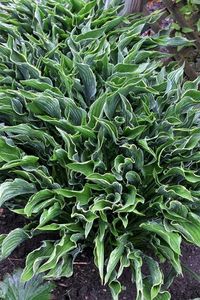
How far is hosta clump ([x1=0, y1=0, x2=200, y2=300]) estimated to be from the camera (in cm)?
214

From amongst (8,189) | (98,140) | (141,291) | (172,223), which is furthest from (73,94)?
(141,291)

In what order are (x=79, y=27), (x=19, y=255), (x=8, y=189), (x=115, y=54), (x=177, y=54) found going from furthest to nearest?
(x=177, y=54)
(x=79, y=27)
(x=115, y=54)
(x=19, y=255)
(x=8, y=189)

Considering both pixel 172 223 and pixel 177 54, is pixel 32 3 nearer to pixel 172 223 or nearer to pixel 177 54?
pixel 177 54

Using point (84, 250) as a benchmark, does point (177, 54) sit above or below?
Answer: above

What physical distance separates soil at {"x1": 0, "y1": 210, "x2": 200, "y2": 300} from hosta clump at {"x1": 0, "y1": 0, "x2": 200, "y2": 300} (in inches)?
3.4

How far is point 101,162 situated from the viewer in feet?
7.35

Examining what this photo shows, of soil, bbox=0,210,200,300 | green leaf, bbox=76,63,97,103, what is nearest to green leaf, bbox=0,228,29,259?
soil, bbox=0,210,200,300

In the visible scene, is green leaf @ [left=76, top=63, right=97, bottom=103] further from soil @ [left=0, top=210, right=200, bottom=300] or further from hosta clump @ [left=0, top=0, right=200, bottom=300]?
soil @ [left=0, top=210, right=200, bottom=300]

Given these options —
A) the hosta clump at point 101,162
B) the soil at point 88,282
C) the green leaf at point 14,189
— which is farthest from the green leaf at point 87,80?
the soil at point 88,282

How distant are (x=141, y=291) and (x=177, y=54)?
1799mm

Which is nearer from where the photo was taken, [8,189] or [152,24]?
[8,189]

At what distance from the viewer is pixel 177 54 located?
3.35 meters

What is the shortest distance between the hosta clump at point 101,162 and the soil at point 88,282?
0.09m

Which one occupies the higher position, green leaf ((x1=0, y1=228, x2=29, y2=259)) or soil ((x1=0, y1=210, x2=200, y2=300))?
green leaf ((x1=0, y1=228, x2=29, y2=259))
